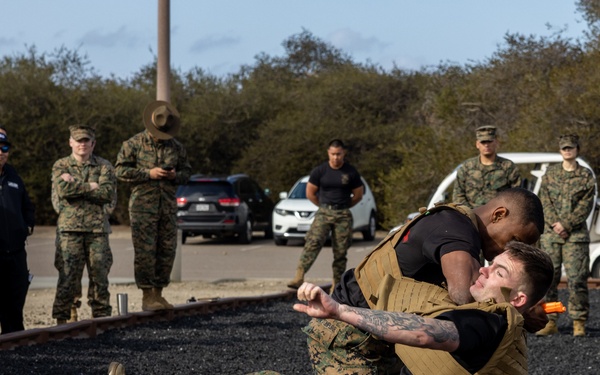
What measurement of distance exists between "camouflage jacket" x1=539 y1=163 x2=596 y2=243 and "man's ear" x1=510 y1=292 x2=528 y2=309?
6593mm

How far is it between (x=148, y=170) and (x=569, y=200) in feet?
13.7

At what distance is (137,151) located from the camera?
10.3 metres

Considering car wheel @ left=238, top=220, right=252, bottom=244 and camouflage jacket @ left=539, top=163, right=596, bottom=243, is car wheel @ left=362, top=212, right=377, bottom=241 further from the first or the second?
camouflage jacket @ left=539, top=163, right=596, bottom=243

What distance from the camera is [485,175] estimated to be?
1051cm

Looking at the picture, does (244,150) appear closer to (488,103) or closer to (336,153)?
(488,103)

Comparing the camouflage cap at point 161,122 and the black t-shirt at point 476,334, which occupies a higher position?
the camouflage cap at point 161,122

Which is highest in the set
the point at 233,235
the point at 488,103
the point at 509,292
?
the point at 488,103

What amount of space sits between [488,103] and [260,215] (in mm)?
6641

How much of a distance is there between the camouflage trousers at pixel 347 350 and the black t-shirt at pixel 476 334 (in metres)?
0.85

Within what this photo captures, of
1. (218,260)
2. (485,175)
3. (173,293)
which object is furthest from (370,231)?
(485,175)

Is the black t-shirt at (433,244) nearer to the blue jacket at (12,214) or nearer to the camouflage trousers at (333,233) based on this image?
the blue jacket at (12,214)

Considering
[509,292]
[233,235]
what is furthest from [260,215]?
[509,292]

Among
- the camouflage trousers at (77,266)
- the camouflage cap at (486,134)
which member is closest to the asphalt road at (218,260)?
the camouflage trousers at (77,266)

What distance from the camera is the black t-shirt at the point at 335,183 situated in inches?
513
